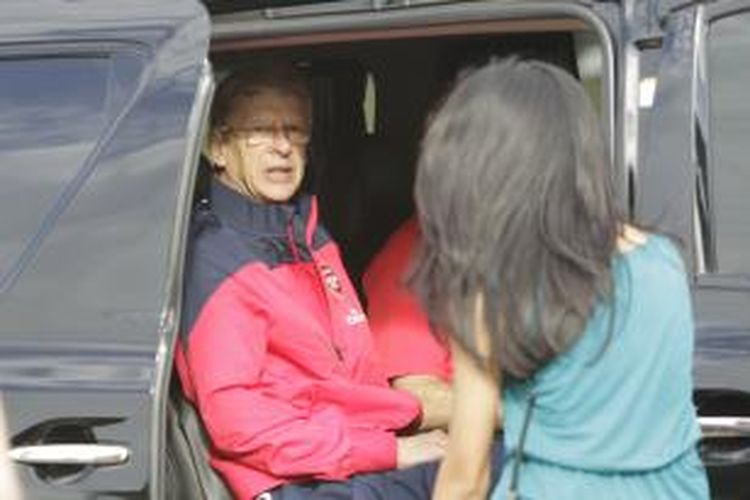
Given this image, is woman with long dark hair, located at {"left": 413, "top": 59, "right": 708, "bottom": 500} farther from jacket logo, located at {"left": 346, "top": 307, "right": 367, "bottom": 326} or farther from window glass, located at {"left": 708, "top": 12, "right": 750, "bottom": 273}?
jacket logo, located at {"left": 346, "top": 307, "right": 367, "bottom": 326}

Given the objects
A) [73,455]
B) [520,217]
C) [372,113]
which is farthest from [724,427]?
[372,113]

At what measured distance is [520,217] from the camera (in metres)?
1.92

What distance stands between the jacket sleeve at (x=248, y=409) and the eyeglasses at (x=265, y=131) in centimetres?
44

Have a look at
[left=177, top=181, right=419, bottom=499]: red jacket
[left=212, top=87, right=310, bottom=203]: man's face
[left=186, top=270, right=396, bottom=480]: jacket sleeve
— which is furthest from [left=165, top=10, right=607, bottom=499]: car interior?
[left=186, top=270, right=396, bottom=480]: jacket sleeve

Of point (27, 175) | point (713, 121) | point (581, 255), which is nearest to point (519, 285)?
point (581, 255)

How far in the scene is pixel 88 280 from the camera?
97.3 inches

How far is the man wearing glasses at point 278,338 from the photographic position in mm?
2670

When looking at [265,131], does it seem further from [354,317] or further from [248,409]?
[248,409]

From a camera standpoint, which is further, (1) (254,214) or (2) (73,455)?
(1) (254,214)

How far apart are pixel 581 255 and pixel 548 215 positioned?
7 cm

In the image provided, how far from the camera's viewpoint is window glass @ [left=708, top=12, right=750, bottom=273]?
2570 mm

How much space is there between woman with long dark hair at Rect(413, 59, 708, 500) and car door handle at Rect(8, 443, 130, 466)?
60cm

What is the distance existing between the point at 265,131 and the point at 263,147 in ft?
0.14

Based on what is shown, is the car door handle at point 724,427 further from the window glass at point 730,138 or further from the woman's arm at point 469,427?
the woman's arm at point 469,427
